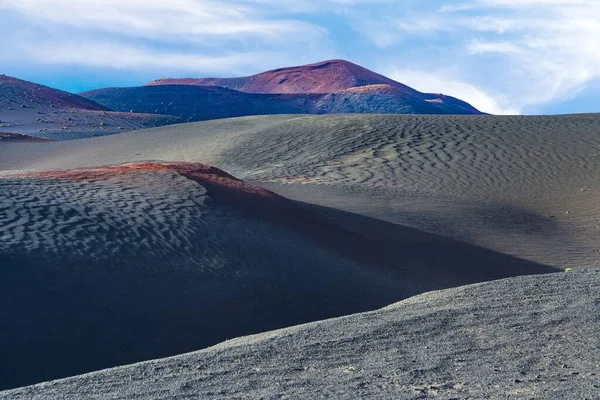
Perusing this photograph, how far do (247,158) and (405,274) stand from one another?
13632 mm

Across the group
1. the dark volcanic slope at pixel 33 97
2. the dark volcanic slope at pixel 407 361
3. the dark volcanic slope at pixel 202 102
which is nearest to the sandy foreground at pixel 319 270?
the dark volcanic slope at pixel 407 361

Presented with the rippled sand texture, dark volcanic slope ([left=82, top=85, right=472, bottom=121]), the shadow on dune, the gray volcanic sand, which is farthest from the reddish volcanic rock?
the rippled sand texture

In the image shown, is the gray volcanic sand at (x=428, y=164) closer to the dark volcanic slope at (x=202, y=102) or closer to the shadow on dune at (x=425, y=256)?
the shadow on dune at (x=425, y=256)

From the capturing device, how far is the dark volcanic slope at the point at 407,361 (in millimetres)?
5691

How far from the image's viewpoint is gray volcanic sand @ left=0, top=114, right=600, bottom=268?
62.4 feet

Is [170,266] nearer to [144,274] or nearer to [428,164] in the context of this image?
[144,274]

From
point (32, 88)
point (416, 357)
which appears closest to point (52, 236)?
point (416, 357)

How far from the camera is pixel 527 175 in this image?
78.1 ft

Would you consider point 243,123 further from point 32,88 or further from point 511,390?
point 32,88

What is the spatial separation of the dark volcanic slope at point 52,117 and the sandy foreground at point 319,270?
78.3 feet

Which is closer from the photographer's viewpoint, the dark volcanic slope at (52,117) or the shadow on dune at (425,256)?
the shadow on dune at (425,256)

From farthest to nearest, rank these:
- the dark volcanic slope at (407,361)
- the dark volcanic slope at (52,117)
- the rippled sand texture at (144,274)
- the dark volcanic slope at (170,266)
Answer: the dark volcanic slope at (52,117) < the dark volcanic slope at (170,266) < the rippled sand texture at (144,274) < the dark volcanic slope at (407,361)

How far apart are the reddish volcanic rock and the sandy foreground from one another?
6929 cm

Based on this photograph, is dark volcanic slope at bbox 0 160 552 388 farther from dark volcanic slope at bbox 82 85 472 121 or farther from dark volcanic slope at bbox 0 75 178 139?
dark volcanic slope at bbox 82 85 472 121
